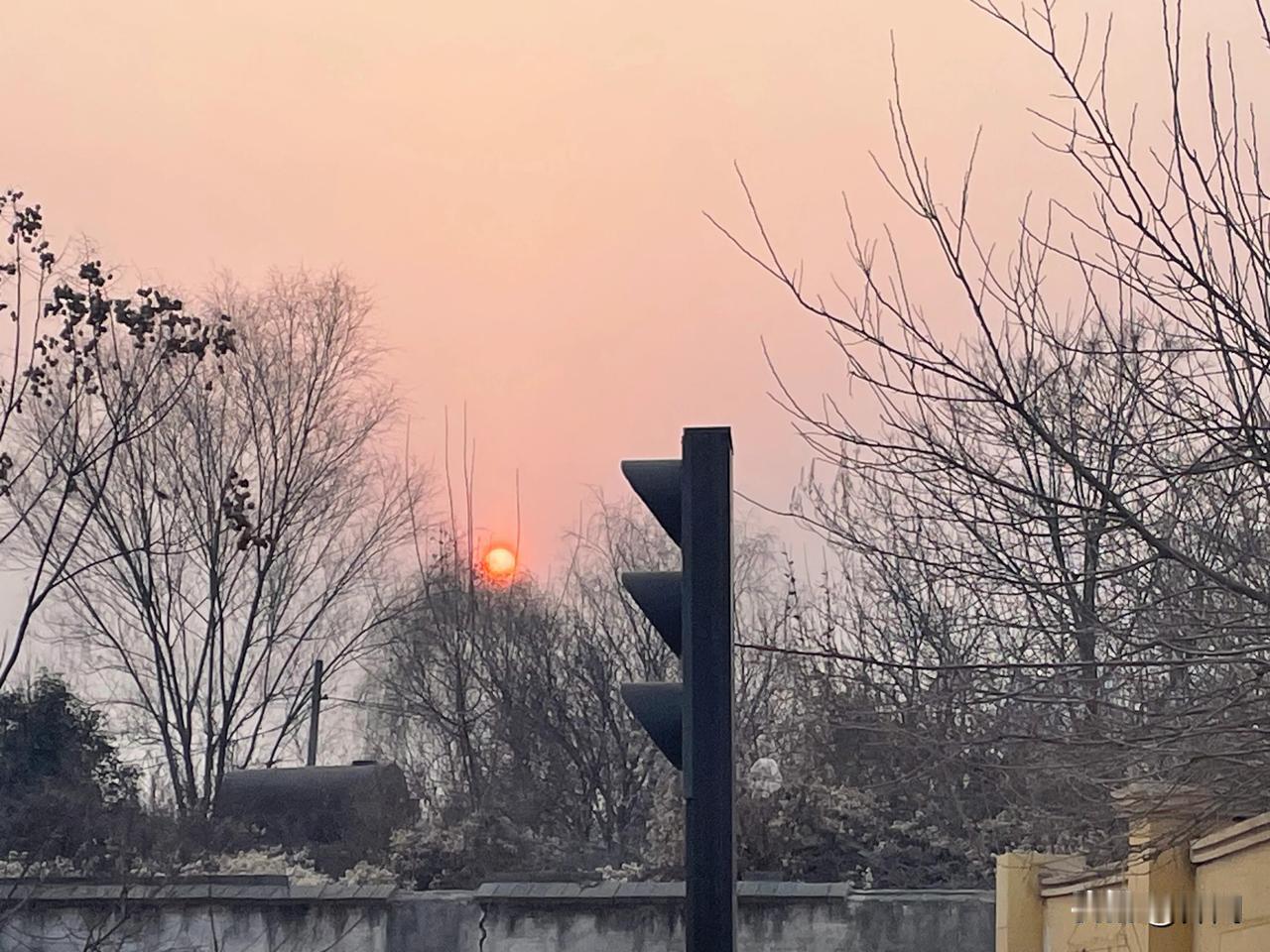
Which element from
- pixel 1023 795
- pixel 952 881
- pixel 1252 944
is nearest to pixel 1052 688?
pixel 1023 795

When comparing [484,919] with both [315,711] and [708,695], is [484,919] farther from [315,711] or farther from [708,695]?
[315,711]

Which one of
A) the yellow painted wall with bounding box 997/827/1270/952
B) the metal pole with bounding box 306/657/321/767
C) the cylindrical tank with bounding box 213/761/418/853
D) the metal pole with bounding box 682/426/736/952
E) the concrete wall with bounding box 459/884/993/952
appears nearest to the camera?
the metal pole with bounding box 682/426/736/952

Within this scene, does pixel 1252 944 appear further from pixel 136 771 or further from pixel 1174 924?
pixel 136 771

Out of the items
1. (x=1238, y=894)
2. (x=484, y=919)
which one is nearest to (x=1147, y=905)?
(x=1238, y=894)

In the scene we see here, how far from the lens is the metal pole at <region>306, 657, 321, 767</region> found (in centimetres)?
2864

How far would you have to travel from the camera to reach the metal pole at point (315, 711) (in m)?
28.6

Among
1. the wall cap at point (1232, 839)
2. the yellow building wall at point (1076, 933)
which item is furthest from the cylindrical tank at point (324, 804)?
the wall cap at point (1232, 839)

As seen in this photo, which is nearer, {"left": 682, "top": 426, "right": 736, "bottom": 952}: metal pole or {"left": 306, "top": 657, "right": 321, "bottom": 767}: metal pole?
{"left": 682, "top": 426, "right": 736, "bottom": 952}: metal pole

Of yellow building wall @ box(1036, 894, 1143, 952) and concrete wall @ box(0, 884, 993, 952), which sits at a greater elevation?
yellow building wall @ box(1036, 894, 1143, 952)

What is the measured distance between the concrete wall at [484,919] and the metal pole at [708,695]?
478 inches

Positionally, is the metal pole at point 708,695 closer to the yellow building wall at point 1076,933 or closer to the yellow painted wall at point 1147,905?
the yellow painted wall at point 1147,905

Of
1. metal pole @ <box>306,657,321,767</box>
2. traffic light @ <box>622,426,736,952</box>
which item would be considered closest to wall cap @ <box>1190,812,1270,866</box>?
traffic light @ <box>622,426,736,952</box>

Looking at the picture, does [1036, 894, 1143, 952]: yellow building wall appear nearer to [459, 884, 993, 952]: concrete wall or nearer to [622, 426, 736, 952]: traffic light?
[459, 884, 993, 952]: concrete wall

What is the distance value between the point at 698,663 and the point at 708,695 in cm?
7
